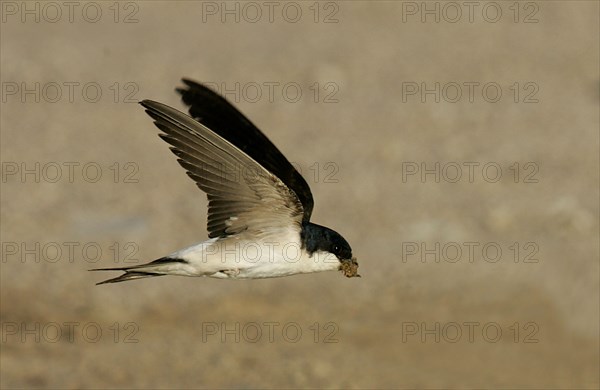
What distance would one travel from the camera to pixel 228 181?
5156mm

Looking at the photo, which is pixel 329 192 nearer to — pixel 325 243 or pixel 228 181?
pixel 325 243

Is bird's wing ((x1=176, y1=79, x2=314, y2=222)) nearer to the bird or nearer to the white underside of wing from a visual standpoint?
the bird

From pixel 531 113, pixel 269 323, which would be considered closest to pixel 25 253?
pixel 269 323

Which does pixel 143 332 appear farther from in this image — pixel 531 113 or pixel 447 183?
pixel 531 113

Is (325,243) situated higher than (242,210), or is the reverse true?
(242,210)

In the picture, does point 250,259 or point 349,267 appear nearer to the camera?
point 250,259

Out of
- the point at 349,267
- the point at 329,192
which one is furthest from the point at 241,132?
the point at 329,192

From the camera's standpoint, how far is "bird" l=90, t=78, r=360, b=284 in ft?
16.6

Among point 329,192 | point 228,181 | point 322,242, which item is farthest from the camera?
point 329,192

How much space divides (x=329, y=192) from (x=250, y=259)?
16.9 ft

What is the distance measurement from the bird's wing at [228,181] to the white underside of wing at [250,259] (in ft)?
0.24

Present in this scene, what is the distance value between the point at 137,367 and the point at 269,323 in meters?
1.03

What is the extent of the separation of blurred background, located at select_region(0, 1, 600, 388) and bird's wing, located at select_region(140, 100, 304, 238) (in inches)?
150

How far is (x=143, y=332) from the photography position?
30.2 feet
